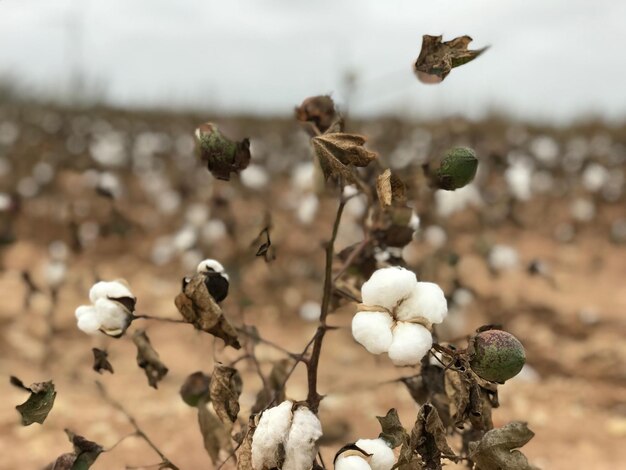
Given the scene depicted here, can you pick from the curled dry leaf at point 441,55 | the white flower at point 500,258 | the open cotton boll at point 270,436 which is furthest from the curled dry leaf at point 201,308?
the white flower at point 500,258

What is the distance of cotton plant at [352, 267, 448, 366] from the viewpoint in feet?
2.97

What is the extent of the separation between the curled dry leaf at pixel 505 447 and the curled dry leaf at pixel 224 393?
372mm

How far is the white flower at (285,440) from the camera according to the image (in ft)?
3.09

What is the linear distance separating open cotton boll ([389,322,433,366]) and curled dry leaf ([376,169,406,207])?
0.59ft

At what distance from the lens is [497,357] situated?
35.7 inches

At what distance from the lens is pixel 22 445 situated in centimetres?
230

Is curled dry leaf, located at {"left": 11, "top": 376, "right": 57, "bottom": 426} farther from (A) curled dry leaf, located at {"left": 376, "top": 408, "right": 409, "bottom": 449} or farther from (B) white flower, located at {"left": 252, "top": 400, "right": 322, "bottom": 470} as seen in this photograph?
(A) curled dry leaf, located at {"left": 376, "top": 408, "right": 409, "bottom": 449}

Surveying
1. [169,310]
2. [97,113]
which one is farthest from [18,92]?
[169,310]

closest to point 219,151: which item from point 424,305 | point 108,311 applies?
point 108,311

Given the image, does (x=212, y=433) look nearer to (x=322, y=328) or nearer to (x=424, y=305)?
(x=322, y=328)

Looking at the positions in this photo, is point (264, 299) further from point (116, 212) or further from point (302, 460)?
point (302, 460)

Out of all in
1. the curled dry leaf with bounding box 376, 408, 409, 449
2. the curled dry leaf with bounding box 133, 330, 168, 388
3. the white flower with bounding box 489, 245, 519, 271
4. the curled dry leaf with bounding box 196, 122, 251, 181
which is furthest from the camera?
the white flower with bounding box 489, 245, 519, 271

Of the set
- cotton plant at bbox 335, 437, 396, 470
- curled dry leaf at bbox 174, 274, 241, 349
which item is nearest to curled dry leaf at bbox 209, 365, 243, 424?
curled dry leaf at bbox 174, 274, 241, 349

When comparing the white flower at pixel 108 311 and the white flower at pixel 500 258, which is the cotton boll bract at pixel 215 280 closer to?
the white flower at pixel 108 311
